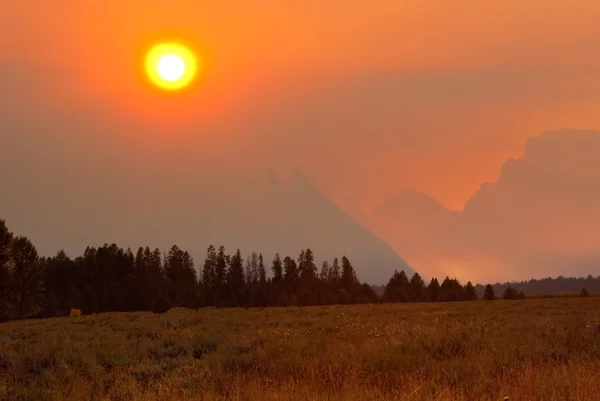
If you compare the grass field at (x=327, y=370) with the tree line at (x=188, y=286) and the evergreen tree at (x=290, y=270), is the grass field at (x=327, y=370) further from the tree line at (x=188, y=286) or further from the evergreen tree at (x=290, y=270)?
the evergreen tree at (x=290, y=270)

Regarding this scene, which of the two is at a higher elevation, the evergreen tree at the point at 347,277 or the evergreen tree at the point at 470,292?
the evergreen tree at the point at 347,277

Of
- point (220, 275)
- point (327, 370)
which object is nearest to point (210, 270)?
point (220, 275)

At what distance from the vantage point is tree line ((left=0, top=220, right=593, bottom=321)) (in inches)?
2933

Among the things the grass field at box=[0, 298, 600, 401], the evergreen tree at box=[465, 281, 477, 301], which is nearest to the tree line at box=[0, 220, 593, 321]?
the evergreen tree at box=[465, 281, 477, 301]

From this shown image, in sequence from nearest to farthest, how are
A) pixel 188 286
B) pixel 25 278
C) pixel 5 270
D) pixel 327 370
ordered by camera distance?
pixel 327 370 → pixel 5 270 → pixel 25 278 → pixel 188 286

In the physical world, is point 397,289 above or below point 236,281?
below

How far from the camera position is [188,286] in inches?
3059

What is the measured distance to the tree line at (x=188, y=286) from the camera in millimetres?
74500

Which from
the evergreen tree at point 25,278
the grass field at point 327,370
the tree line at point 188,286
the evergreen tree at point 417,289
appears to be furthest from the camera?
the evergreen tree at point 417,289

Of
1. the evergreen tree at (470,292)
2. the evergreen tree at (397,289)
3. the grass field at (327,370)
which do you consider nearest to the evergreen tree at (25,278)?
the grass field at (327,370)

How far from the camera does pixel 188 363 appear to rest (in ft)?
35.3

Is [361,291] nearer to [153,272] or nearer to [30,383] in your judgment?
[153,272]

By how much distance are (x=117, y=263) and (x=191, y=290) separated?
15.4 metres

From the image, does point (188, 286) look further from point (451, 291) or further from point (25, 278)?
point (451, 291)
